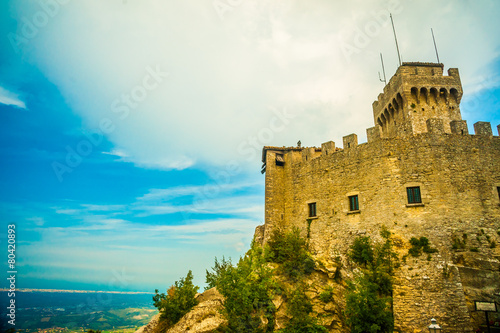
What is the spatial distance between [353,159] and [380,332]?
11.0 m

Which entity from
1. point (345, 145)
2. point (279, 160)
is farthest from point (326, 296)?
Answer: point (279, 160)

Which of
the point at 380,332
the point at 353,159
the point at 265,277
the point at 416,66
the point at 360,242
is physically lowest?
the point at 380,332

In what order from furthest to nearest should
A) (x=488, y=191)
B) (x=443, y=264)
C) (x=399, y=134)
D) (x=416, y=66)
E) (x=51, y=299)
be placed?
(x=51, y=299) → (x=416, y=66) → (x=399, y=134) → (x=488, y=191) → (x=443, y=264)

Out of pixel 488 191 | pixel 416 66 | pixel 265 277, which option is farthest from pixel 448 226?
pixel 416 66

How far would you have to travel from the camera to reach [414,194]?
17094 millimetres

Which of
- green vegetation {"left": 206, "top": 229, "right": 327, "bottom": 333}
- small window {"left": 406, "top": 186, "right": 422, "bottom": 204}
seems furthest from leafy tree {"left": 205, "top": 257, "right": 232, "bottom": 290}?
small window {"left": 406, "top": 186, "right": 422, "bottom": 204}

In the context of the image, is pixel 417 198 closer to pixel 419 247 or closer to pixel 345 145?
pixel 419 247

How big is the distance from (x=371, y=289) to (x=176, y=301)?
11.9m

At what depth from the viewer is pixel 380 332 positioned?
13805 mm

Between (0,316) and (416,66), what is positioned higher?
(416,66)

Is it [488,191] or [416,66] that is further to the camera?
[416,66]

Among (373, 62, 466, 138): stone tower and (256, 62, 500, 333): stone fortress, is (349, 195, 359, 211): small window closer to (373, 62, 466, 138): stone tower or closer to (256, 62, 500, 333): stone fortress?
(256, 62, 500, 333): stone fortress

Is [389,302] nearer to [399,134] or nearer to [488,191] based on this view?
[488,191]

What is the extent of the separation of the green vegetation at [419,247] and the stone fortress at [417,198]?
0.90 feet
